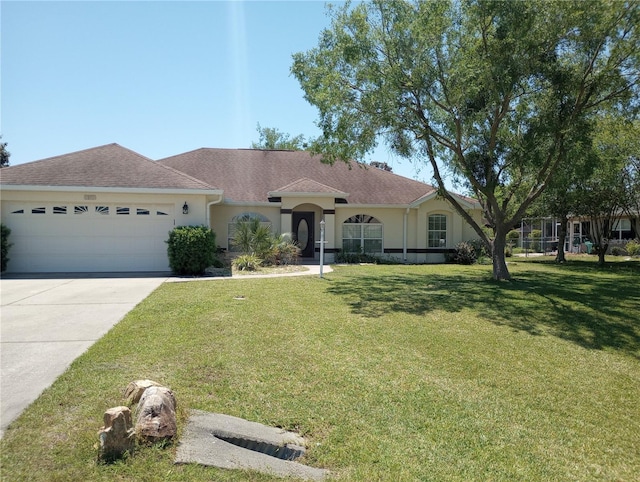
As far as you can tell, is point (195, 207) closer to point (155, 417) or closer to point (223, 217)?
point (223, 217)

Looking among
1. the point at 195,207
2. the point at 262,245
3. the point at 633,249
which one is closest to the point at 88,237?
the point at 195,207

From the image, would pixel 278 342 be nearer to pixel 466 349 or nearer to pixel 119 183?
pixel 466 349

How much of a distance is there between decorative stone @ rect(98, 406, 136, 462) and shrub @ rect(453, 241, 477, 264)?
2071cm

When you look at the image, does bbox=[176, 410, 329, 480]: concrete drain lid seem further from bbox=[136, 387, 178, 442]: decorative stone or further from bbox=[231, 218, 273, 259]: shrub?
bbox=[231, 218, 273, 259]: shrub

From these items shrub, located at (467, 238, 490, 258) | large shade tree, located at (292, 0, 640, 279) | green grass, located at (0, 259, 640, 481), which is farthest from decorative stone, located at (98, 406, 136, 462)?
shrub, located at (467, 238, 490, 258)

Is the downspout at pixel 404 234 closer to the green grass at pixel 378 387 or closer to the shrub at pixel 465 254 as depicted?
the shrub at pixel 465 254

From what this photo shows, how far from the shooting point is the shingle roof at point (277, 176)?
21328mm

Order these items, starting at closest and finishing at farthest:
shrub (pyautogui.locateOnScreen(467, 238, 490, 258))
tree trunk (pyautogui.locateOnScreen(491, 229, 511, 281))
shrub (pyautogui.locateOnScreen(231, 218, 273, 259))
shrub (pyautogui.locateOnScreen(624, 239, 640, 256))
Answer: tree trunk (pyautogui.locateOnScreen(491, 229, 511, 281)), shrub (pyautogui.locateOnScreen(231, 218, 273, 259)), shrub (pyautogui.locateOnScreen(467, 238, 490, 258)), shrub (pyautogui.locateOnScreen(624, 239, 640, 256))

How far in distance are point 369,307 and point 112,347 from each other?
5.54m

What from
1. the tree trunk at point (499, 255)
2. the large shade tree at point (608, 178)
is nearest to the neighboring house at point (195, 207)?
the large shade tree at point (608, 178)

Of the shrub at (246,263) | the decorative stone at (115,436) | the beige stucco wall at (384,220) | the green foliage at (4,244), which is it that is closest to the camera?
the decorative stone at (115,436)

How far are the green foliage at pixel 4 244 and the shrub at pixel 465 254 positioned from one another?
1973cm

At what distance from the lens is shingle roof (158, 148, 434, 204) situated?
21328 mm

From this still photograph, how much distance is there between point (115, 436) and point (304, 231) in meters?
18.8
